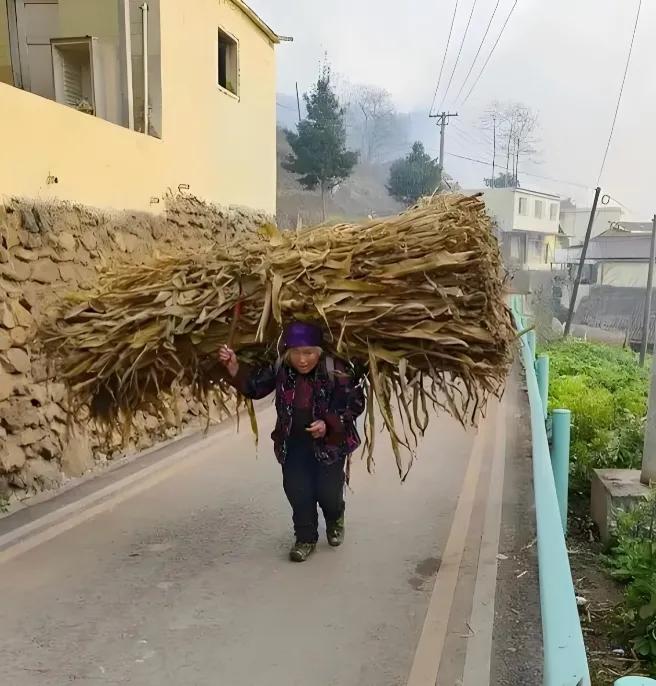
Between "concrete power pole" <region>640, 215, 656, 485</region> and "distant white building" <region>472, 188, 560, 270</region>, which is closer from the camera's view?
"concrete power pole" <region>640, 215, 656, 485</region>

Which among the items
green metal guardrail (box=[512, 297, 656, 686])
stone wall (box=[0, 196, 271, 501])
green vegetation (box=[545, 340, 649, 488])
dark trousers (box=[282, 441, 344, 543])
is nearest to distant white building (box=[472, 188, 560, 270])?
green vegetation (box=[545, 340, 649, 488])

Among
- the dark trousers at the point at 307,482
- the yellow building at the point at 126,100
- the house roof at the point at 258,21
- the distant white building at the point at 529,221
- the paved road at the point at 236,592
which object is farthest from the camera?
the distant white building at the point at 529,221

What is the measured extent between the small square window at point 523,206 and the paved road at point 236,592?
45235mm

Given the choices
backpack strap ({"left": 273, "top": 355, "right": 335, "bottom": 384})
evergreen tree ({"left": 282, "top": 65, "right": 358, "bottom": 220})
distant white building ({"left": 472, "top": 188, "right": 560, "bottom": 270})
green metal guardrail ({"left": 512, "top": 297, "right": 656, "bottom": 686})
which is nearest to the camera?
green metal guardrail ({"left": 512, "top": 297, "right": 656, "bottom": 686})

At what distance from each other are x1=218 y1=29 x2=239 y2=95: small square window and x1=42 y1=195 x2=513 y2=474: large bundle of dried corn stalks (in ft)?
20.3

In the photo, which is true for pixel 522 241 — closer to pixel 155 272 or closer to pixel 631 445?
pixel 631 445

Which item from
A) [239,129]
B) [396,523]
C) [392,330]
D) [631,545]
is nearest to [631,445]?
[631,545]

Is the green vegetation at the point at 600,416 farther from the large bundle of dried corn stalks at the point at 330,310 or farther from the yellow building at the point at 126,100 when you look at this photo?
the yellow building at the point at 126,100

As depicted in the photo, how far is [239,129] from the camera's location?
374 inches

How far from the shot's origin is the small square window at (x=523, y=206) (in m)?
48.1

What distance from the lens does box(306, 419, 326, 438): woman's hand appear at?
387 cm

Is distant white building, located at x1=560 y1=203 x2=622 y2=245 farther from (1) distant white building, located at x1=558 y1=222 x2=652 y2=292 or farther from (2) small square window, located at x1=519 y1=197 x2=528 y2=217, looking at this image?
(1) distant white building, located at x1=558 y1=222 x2=652 y2=292

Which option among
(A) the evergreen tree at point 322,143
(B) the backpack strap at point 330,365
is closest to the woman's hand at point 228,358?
(B) the backpack strap at point 330,365

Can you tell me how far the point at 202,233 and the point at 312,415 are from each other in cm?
464
